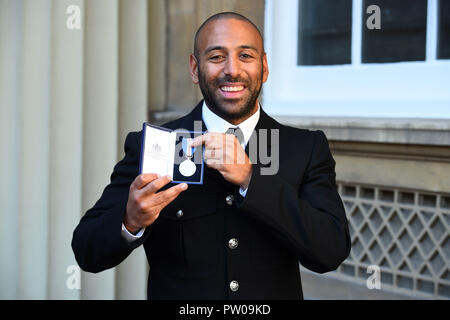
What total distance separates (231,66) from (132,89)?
221 cm

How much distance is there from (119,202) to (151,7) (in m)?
2.41

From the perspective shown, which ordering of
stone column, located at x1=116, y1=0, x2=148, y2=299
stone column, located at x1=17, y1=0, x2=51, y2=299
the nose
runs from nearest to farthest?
1. the nose
2. stone column, located at x1=17, y1=0, x2=51, y2=299
3. stone column, located at x1=116, y1=0, x2=148, y2=299

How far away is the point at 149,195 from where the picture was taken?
4.75 ft

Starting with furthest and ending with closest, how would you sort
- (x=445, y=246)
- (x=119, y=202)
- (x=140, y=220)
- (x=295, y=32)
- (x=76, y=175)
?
(x=295, y=32) → (x=76, y=175) → (x=445, y=246) → (x=119, y=202) → (x=140, y=220)

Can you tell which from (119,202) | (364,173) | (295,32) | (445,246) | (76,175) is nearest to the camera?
(119,202)

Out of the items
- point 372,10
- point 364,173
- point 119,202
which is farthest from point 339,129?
point 119,202

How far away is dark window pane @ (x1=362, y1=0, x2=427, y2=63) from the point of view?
10.4 ft

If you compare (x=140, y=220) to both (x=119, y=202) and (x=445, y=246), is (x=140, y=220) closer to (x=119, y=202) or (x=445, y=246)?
(x=119, y=202)

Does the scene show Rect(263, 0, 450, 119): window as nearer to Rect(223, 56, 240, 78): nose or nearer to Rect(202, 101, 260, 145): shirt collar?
Rect(202, 101, 260, 145): shirt collar

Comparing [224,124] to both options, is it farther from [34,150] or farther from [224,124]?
[34,150]

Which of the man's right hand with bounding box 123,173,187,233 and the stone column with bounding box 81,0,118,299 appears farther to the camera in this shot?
the stone column with bounding box 81,0,118,299

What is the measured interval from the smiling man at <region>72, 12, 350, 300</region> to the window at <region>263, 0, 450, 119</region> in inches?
60.2

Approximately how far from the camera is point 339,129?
316 cm

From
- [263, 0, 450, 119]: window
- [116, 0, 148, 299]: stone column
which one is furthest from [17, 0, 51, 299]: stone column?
[263, 0, 450, 119]: window
